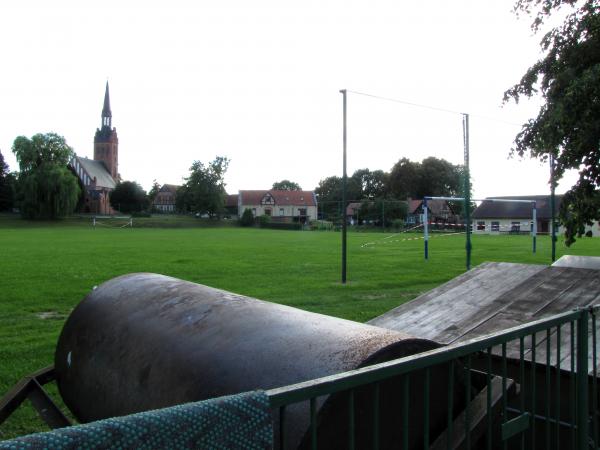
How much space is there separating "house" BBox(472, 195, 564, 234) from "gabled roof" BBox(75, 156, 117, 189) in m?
79.0

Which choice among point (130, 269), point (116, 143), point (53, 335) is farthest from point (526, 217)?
point (116, 143)

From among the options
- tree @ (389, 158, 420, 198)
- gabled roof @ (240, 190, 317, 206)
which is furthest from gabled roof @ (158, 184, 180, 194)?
tree @ (389, 158, 420, 198)

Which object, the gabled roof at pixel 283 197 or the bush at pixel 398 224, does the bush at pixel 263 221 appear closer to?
the bush at pixel 398 224

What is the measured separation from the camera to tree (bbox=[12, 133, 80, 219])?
7500cm

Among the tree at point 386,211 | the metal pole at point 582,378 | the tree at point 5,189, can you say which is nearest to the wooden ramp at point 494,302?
the metal pole at point 582,378

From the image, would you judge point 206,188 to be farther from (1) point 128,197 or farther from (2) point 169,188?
(2) point 169,188

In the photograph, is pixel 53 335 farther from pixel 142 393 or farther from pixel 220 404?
pixel 220 404

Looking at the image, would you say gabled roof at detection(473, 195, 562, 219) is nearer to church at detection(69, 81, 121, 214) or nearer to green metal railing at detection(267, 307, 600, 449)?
church at detection(69, 81, 121, 214)

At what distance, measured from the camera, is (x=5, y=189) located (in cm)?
8975

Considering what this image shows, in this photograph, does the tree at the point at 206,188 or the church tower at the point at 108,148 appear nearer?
the tree at the point at 206,188

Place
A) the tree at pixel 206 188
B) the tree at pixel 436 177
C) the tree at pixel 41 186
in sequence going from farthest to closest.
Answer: the tree at pixel 206 188, the tree at pixel 436 177, the tree at pixel 41 186

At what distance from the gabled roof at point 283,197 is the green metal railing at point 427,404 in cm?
11327

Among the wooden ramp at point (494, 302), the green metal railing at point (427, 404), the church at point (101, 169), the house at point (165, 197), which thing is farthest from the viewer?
the house at point (165, 197)

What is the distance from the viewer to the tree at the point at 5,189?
89.1 metres
